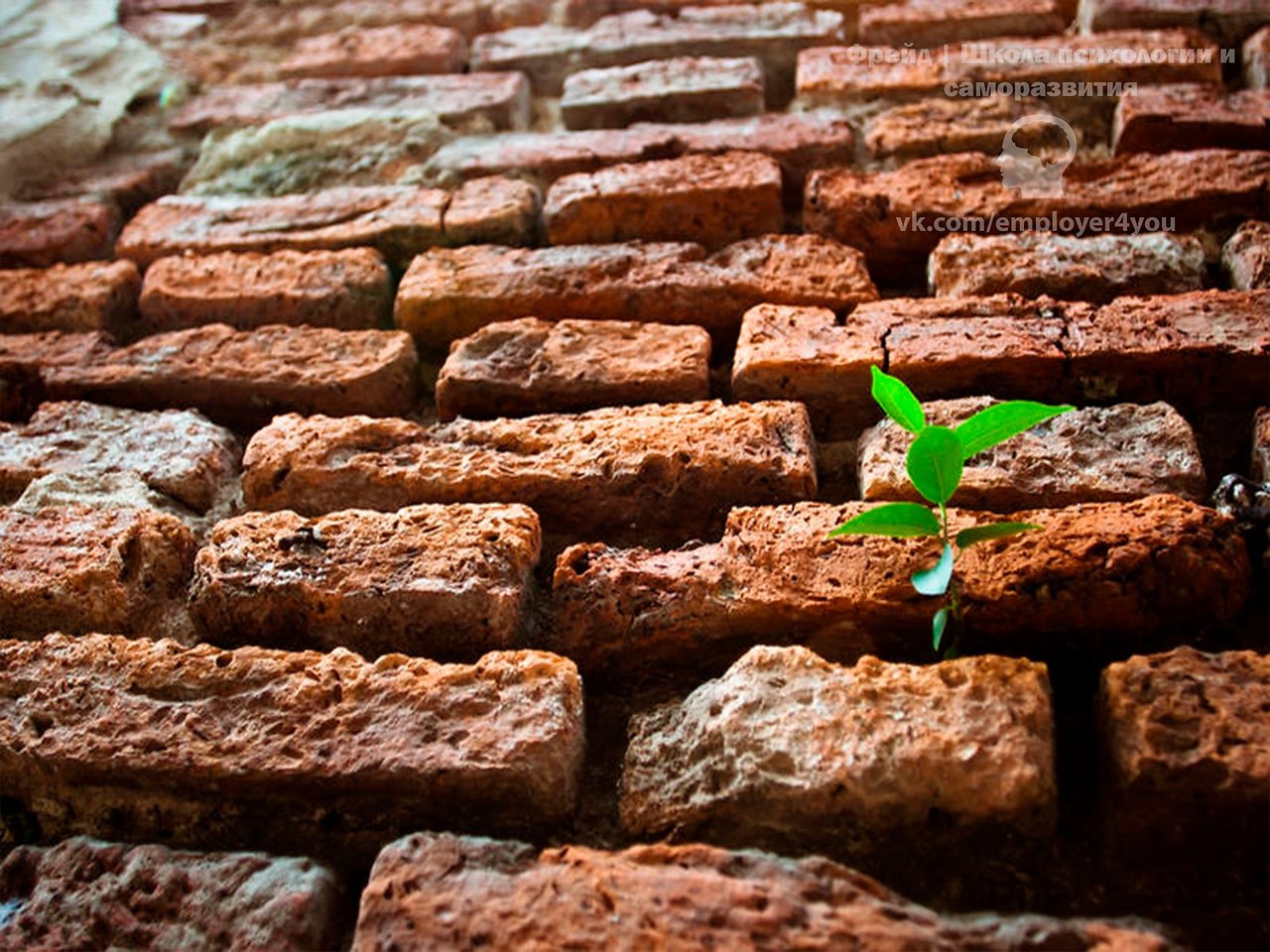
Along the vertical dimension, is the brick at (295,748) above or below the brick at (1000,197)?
below

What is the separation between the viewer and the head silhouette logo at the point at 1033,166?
52.9 inches

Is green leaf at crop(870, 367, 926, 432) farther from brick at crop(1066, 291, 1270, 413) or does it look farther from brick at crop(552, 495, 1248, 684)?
brick at crop(1066, 291, 1270, 413)

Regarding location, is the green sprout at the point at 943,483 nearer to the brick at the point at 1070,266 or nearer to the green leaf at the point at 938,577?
the green leaf at the point at 938,577

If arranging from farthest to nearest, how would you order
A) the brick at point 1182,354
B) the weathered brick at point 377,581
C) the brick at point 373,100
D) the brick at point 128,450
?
the brick at point 373,100
the brick at point 128,450
the brick at point 1182,354
the weathered brick at point 377,581

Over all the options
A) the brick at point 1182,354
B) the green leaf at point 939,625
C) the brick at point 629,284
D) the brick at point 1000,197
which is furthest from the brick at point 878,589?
the brick at point 1000,197

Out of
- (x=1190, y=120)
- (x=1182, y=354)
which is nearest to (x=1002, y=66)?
(x=1190, y=120)

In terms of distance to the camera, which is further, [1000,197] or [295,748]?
[1000,197]

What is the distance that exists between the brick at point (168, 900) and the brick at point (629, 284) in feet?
2.10

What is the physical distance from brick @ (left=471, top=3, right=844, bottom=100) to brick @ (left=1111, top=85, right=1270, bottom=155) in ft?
1.39

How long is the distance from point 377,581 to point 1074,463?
589 millimetres

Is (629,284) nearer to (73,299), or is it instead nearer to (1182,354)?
(1182,354)

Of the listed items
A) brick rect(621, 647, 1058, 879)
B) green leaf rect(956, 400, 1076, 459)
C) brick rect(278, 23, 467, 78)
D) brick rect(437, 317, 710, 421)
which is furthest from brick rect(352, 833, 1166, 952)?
brick rect(278, 23, 467, 78)

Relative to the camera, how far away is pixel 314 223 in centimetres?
148

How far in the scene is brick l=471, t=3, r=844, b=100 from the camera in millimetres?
1658
